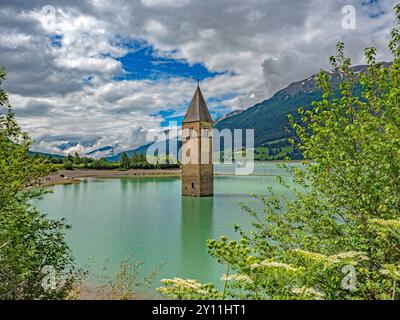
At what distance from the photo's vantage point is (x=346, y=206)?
5.96 m

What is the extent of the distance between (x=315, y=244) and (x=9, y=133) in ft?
27.1

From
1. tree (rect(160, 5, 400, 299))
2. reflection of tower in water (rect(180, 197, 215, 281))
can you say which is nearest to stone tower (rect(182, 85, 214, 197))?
reflection of tower in water (rect(180, 197, 215, 281))

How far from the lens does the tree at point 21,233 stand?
6137mm

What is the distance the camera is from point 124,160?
9731 centimetres

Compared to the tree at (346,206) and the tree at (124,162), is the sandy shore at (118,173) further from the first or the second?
the tree at (346,206)

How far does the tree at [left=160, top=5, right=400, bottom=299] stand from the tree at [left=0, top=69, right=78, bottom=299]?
3619 millimetres

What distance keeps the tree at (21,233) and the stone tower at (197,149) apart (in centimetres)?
2958

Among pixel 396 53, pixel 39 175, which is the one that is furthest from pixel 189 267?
pixel 396 53

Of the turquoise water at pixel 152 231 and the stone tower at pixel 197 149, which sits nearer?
the turquoise water at pixel 152 231

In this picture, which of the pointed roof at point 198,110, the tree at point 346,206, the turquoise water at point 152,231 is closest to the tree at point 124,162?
the pointed roof at point 198,110

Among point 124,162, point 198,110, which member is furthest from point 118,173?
point 198,110

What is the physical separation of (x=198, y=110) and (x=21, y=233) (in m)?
34.3

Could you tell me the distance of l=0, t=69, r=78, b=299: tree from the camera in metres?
6.14

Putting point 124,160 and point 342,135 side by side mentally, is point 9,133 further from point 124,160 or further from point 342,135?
point 124,160
